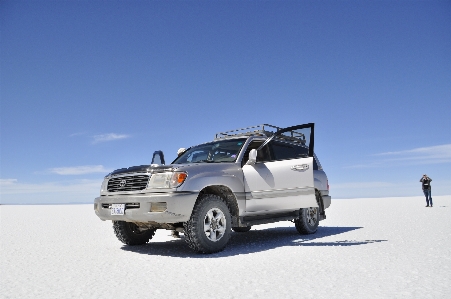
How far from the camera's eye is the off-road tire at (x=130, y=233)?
7297mm

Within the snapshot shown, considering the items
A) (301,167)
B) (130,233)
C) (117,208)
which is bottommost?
(130,233)

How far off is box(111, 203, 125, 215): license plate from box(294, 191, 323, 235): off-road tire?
3.84 m

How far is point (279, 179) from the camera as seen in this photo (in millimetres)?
7398

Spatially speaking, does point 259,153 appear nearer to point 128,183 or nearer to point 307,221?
point 307,221

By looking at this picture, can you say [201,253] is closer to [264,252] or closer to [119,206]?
[264,252]

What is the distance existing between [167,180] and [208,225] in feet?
3.23

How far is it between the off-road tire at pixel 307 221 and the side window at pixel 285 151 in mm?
1279

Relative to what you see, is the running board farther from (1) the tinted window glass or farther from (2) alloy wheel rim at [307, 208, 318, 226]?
(1) the tinted window glass

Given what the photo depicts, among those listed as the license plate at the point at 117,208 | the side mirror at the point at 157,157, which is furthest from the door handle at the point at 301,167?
the license plate at the point at 117,208

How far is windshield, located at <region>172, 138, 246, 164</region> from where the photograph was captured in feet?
24.1

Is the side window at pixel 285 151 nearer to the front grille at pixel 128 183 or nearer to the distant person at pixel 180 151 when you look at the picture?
the distant person at pixel 180 151

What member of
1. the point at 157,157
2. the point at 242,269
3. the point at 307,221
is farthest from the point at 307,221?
the point at 242,269

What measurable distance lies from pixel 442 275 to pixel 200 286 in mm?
2646

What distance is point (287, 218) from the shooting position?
25.5 ft
